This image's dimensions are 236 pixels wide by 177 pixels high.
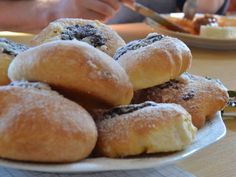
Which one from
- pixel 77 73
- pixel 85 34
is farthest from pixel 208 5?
pixel 77 73

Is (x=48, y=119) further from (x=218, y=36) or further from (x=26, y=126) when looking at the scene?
(x=218, y=36)

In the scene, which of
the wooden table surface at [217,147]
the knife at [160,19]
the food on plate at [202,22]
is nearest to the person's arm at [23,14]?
the knife at [160,19]

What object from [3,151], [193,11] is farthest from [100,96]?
[193,11]

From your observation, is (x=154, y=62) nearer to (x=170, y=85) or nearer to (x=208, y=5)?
(x=170, y=85)

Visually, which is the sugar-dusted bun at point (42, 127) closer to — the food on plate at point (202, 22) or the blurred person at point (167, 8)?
the food on plate at point (202, 22)

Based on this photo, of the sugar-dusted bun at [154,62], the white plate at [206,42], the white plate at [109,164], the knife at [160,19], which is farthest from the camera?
the knife at [160,19]

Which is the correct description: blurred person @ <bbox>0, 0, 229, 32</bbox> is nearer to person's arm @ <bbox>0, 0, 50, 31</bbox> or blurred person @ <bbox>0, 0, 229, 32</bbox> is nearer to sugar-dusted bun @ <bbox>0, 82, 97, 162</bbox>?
person's arm @ <bbox>0, 0, 50, 31</bbox>

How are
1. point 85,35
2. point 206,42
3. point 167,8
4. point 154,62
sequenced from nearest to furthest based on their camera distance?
point 154,62, point 85,35, point 206,42, point 167,8
